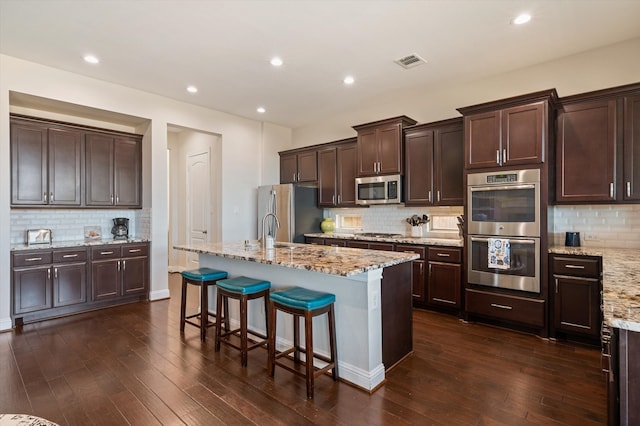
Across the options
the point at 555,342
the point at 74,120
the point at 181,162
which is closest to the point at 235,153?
the point at 181,162

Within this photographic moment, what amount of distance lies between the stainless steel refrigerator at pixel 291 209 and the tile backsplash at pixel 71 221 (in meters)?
1.92

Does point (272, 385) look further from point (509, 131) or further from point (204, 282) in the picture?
point (509, 131)

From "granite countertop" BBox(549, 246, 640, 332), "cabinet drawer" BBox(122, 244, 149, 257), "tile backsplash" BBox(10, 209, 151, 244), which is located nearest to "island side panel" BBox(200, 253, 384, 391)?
"granite countertop" BBox(549, 246, 640, 332)

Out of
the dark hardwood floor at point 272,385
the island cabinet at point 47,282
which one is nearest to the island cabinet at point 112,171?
the island cabinet at point 47,282

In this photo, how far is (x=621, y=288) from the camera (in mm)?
1599

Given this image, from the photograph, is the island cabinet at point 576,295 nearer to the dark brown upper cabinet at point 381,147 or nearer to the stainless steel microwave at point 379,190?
the stainless steel microwave at point 379,190

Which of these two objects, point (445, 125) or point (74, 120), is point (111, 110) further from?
point (445, 125)

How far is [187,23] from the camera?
307 cm

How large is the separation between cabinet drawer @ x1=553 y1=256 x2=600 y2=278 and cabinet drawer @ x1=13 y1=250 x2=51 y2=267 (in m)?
5.67

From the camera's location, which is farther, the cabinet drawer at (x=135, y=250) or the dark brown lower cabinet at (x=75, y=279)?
the cabinet drawer at (x=135, y=250)

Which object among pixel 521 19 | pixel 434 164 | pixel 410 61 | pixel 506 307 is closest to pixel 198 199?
pixel 434 164

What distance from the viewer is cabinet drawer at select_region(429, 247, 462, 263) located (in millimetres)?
3947

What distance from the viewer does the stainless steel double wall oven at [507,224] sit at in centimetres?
339

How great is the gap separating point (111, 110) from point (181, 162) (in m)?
2.67
